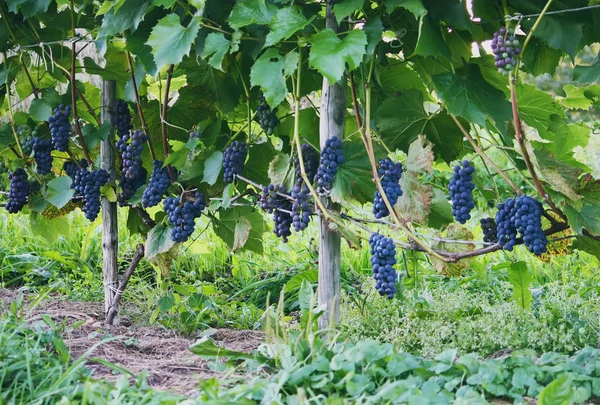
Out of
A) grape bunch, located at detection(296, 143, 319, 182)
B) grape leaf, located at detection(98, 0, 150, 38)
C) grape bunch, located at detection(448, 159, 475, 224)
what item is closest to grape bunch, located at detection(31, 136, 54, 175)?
grape leaf, located at detection(98, 0, 150, 38)

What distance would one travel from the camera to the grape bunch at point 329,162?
9.89ft

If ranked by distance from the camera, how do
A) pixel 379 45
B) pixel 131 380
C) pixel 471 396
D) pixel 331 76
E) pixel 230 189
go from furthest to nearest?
pixel 230 189, pixel 379 45, pixel 131 380, pixel 331 76, pixel 471 396

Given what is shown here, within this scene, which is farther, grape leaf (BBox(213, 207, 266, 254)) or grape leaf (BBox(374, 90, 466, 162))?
grape leaf (BBox(213, 207, 266, 254))

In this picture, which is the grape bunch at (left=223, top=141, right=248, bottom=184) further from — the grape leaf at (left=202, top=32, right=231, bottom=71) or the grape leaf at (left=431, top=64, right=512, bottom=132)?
the grape leaf at (left=431, top=64, right=512, bottom=132)

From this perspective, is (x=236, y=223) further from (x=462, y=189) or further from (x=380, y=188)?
(x=462, y=189)

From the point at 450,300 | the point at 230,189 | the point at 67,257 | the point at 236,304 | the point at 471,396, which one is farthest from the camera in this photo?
the point at 67,257

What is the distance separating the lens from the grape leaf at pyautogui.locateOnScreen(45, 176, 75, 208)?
12.4 feet

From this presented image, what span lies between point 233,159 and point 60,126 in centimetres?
90

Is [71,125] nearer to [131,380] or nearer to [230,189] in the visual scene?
[230,189]

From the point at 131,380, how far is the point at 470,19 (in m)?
1.71

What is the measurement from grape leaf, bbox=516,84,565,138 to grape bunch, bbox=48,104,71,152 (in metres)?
2.00

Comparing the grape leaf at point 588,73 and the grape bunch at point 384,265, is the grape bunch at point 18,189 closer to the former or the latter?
the grape bunch at point 384,265

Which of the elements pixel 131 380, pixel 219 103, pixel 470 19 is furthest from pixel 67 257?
pixel 470 19

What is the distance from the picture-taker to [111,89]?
12.7 feet
